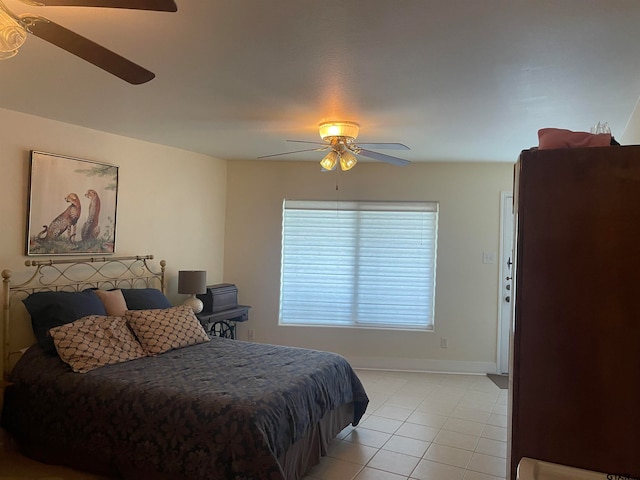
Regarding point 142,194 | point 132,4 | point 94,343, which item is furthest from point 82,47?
point 142,194

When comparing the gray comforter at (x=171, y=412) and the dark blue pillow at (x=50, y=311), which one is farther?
the dark blue pillow at (x=50, y=311)

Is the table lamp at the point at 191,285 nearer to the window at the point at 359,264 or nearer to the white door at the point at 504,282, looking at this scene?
the window at the point at 359,264

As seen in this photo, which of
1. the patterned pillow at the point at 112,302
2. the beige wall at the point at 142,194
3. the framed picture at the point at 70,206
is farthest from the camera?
the patterned pillow at the point at 112,302

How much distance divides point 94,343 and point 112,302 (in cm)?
63

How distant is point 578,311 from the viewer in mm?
1556

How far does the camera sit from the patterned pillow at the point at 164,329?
348 cm

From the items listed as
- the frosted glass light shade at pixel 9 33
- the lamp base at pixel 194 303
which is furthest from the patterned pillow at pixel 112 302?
the frosted glass light shade at pixel 9 33

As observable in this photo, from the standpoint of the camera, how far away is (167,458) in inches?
100

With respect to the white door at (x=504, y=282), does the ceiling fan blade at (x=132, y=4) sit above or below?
above

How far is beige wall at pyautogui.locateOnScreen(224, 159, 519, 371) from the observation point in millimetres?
5367

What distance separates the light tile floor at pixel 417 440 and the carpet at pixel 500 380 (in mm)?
91

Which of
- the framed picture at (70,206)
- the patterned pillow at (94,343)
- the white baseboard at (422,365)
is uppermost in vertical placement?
the framed picture at (70,206)

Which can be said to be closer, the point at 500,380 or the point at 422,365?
the point at 500,380

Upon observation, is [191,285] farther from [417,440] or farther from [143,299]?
[417,440]
